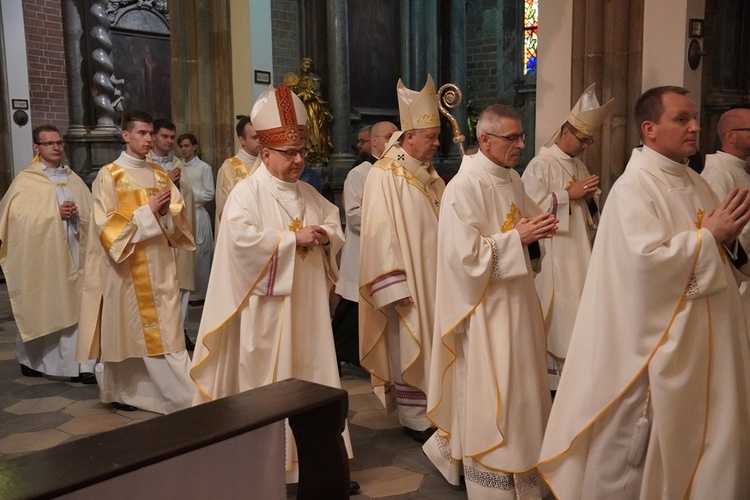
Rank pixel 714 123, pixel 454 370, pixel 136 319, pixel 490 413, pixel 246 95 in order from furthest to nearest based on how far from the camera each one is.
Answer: pixel 246 95 < pixel 714 123 < pixel 136 319 < pixel 454 370 < pixel 490 413

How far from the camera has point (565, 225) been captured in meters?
5.27

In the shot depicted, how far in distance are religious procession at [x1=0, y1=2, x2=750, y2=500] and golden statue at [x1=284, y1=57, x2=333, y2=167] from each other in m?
4.01

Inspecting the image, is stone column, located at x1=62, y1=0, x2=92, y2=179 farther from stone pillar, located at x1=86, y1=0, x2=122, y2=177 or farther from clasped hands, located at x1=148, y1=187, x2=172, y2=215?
clasped hands, located at x1=148, y1=187, x2=172, y2=215

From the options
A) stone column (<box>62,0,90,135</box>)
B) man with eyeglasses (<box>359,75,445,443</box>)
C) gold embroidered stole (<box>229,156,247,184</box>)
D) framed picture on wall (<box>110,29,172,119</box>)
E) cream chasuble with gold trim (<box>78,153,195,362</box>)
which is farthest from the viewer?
framed picture on wall (<box>110,29,172,119</box>)

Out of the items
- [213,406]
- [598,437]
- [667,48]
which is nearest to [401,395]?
[598,437]

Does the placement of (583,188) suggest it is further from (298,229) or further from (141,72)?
(141,72)

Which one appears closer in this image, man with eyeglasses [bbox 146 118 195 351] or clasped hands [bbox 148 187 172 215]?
clasped hands [bbox 148 187 172 215]

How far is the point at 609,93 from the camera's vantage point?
229 inches

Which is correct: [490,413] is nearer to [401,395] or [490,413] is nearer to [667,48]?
[401,395]

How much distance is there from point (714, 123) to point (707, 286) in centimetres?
448

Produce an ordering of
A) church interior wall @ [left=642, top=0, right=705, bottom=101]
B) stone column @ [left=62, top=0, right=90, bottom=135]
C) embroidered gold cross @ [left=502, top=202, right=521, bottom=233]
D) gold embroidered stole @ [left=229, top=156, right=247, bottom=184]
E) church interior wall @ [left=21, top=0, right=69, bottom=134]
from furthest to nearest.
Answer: church interior wall @ [left=21, top=0, right=69, bottom=134]
stone column @ [left=62, top=0, right=90, bottom=135]
gold embroidered stole @ [left=229, top=156, right=247, bottom=184]
church interior wall @ [left=642, top=0, right=705, bottom=101]
embroidered gold cross @ [left=502, top=202, right=521, bottom=233]

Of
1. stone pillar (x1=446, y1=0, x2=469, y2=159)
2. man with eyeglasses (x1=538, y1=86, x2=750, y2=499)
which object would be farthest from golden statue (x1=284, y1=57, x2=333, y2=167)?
man with eyeglasses (x1=538, y1=86, x2=750, y2=499)

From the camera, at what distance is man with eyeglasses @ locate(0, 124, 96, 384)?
6145 mm

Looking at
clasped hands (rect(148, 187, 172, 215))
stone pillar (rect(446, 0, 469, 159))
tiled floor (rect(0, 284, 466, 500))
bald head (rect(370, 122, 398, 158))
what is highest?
stone pillar (rect(446, 0, 469, 159))
